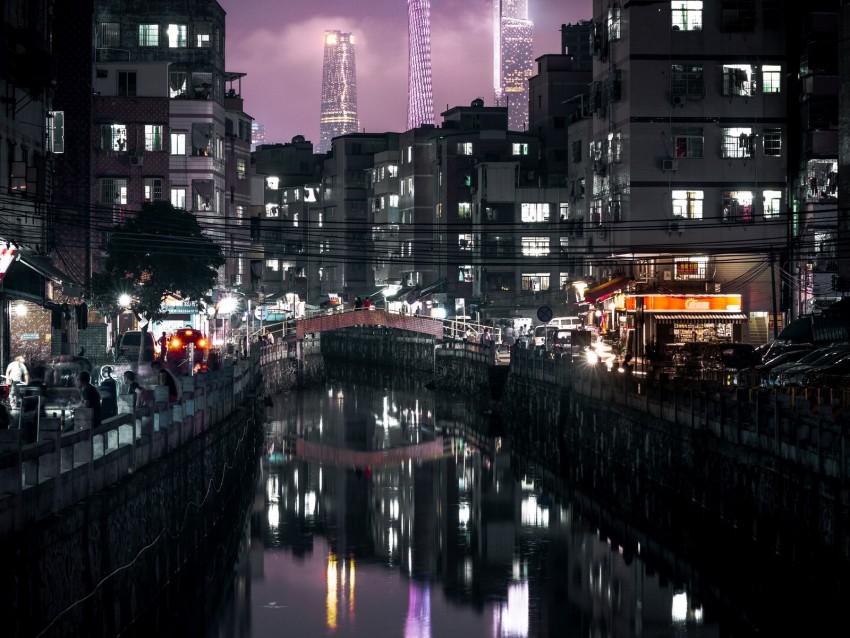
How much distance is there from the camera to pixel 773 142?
237 feet

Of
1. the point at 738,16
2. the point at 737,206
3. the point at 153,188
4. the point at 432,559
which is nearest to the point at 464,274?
the point at 153,188

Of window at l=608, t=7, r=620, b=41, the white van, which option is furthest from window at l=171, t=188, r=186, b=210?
window at l=608, t=7, r=620, b=41

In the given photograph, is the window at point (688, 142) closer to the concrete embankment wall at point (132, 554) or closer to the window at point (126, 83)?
the window at point (126, 83)

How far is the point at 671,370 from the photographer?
54.5 meters

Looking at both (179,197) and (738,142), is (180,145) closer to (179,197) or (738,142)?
(179,197)

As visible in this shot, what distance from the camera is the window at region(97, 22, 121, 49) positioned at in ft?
282

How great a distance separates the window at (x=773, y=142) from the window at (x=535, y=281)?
33.4 metres

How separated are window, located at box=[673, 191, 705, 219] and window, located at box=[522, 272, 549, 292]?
1276 inches

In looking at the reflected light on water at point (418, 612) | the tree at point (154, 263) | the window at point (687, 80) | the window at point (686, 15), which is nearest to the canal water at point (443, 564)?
the reflected light on water at point (418, 612)

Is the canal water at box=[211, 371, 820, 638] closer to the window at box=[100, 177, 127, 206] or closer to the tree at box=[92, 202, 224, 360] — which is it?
the tree at box=[92, 202, 224, 360]

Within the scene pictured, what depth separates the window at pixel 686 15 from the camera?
234 feet

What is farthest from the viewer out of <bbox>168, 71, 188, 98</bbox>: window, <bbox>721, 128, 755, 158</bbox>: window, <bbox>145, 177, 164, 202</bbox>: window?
<bbox>168, 71, 188, 98</bbox>: window

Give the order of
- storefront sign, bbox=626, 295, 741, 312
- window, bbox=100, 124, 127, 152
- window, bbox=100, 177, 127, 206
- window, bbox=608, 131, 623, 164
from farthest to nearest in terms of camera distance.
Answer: window, bbox=100, 124, 127, 152 < window, bbox=100, 177, 127, 206 < window, bbox=608, 131, 623, 164 < storefront sign, bbox=626, 295, 741, 312

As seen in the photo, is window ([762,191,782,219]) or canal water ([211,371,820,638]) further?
window ([762,191,782,219])
